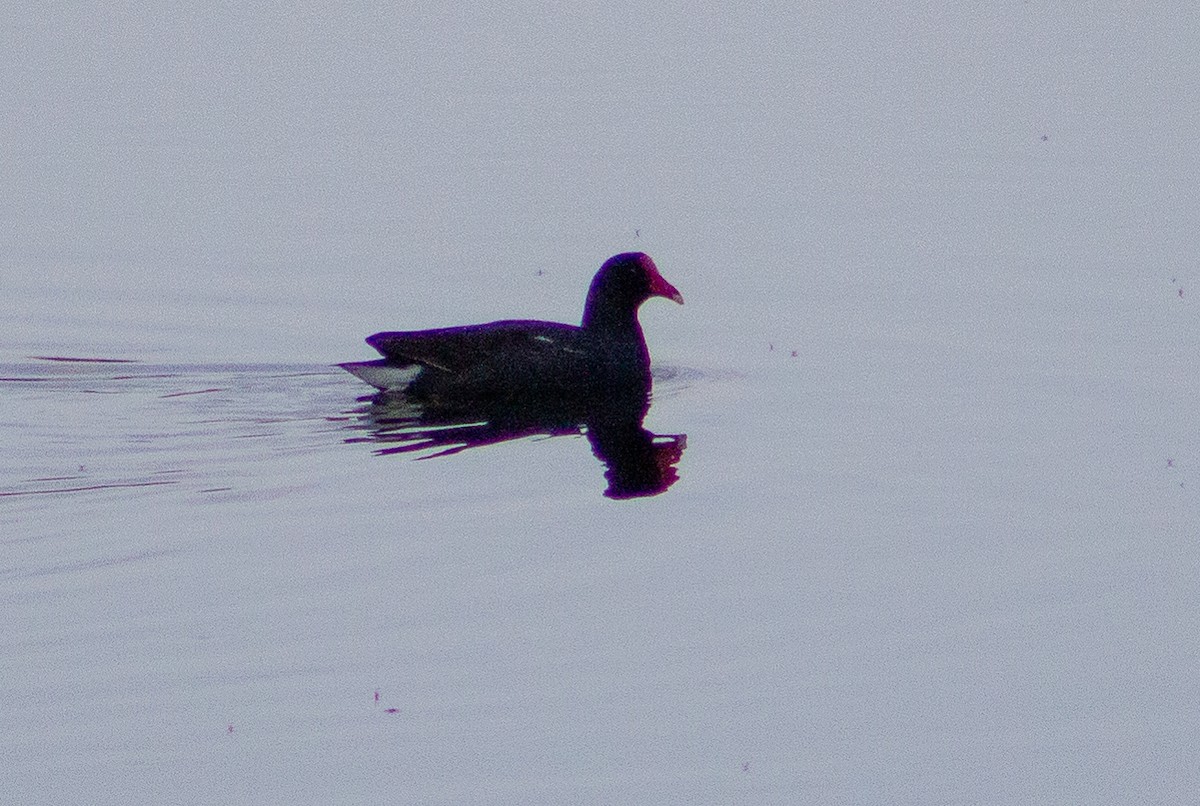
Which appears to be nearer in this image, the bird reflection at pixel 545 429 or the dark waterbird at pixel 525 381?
the bird reflection at pixel 545 429

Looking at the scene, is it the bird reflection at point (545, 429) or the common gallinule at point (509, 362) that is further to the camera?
the common gallinule at point (509, 362)

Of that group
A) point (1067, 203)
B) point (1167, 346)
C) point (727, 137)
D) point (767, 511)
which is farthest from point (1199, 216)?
point (767, 511)

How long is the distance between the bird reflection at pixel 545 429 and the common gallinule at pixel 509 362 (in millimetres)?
84

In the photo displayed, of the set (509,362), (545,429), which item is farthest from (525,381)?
(545,429)

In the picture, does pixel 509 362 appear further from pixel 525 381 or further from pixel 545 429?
pixel 545 429

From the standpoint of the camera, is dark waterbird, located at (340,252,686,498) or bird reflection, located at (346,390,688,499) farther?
dark waterbird, located at (340,252,686,498)

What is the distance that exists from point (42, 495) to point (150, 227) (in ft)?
22.3

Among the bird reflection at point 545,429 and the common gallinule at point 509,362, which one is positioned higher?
the common gallinule at point 509,362

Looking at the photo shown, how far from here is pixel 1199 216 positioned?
17062 mm

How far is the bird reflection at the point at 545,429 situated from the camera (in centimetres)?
1111

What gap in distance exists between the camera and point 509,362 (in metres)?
12.5

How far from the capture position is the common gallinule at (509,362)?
12.3 m

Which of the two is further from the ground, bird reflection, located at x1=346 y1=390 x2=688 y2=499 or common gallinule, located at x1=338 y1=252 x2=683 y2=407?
common gallinule, located at x1=338 y1=252 x2=683 y2=407

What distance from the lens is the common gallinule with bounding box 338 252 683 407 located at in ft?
40.5
